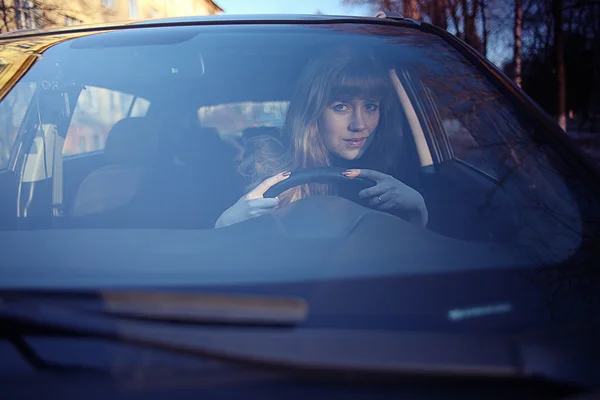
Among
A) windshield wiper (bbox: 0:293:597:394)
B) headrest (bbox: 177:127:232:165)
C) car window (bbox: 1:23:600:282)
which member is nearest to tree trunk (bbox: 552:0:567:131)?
car window (bbox: 1:23:600:282)

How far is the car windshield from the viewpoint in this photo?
144 cm

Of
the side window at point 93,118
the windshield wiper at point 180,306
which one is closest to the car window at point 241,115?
the side window at point 93,118

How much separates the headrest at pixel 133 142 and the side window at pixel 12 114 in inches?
12.9

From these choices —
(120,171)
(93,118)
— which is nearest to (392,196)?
(120,171)

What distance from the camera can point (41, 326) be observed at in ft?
3.63

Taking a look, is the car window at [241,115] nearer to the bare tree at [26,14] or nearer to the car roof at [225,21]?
the car roof at [225,21]

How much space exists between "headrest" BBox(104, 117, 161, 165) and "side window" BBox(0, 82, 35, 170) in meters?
0.33

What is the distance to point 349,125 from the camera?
2.21m

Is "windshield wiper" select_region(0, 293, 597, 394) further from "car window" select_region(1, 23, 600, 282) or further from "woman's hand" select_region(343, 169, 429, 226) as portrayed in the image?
"woman's hand" select_region(343, 169, 429, 226)

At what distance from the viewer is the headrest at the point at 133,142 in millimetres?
2020

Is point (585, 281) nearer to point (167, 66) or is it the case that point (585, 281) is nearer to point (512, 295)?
point (512, 295)

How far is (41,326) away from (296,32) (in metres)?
1.36

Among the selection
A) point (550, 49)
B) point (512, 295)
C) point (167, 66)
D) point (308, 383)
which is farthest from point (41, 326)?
point (550, 49)

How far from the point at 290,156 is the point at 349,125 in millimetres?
269
